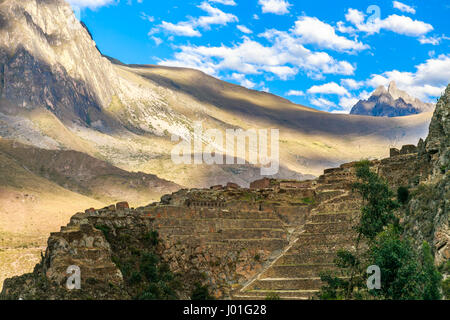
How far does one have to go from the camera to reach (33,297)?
54.8 meters

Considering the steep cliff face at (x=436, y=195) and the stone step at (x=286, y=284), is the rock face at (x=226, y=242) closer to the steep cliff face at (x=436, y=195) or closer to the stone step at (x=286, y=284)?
the stone step at (x=286, y=284)

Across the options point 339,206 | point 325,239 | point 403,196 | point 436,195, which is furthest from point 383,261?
point 339,206

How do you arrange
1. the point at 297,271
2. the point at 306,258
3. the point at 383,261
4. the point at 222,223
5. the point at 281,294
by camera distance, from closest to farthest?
1. the point at 383,261
2. the point at 281,294
3. the point at 297,271
4. the point at 306,258
5. the point at 222,223

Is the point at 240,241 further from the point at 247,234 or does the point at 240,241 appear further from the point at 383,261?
the point at 383,261

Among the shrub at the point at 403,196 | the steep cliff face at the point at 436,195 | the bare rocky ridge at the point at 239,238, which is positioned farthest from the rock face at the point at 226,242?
the steep cliff face at the point at 436,195

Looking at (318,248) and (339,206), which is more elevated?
(339,206)

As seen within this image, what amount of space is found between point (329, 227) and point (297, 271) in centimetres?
606

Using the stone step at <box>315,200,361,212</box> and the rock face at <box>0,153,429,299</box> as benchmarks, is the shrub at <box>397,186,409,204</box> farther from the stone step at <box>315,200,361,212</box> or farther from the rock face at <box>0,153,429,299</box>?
the stone step at <box>315,200,361,212</box>

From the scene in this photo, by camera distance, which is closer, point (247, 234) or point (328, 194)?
point (247, 234)

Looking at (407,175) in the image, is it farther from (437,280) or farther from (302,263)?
(437,280)

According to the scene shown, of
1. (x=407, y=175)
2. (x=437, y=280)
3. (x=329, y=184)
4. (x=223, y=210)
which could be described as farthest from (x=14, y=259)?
(x=437, y=280)

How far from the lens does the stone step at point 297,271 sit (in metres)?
64.4

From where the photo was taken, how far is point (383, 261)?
163ft

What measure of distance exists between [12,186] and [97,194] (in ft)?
100
